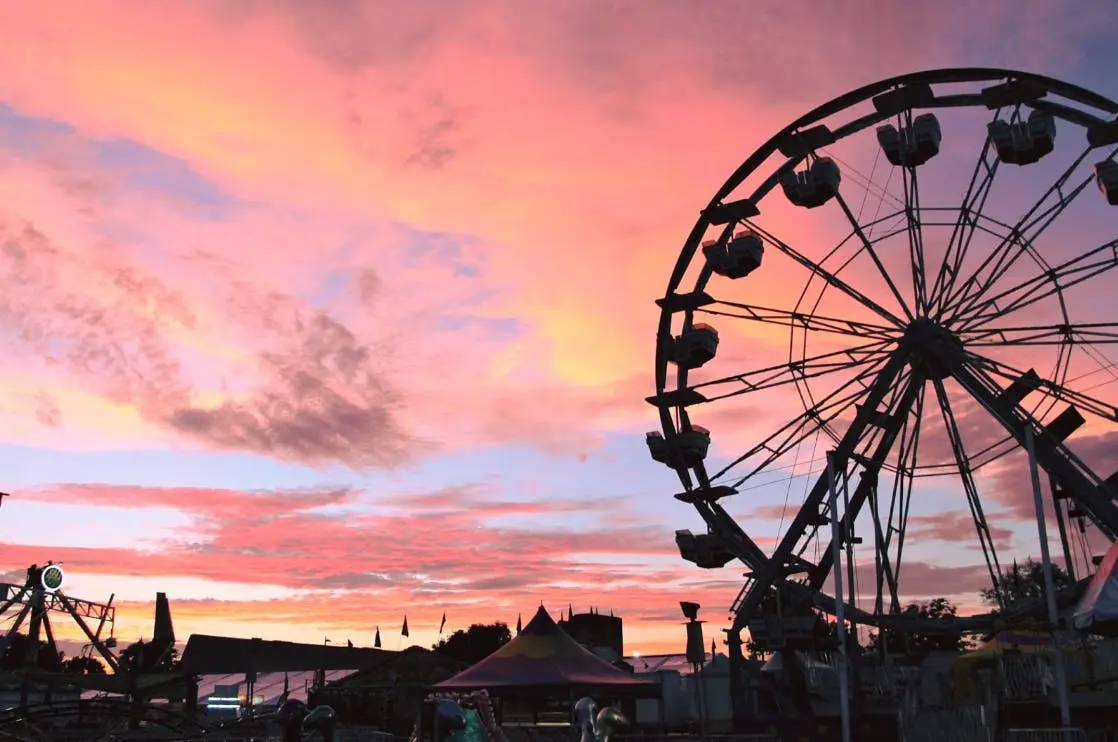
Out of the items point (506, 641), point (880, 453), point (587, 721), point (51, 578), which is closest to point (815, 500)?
point (880, 453)

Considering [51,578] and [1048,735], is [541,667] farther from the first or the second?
[51,578]

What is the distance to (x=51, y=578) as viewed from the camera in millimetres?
50844

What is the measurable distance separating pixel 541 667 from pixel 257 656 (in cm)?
1379

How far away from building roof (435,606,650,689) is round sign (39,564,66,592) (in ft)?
101

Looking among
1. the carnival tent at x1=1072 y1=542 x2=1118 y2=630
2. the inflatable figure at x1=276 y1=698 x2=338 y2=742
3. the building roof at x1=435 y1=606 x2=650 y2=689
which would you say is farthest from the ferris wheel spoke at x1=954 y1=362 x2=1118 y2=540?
the inflatable figure at x1=276 y1=698 x2=338 y2=742

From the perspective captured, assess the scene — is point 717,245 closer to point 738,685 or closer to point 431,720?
point 738,685

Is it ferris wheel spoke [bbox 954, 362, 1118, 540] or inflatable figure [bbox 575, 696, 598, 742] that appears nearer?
inflatable figure [bbox 575, 696, 598, 742]

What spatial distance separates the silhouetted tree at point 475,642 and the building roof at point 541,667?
76.5 meters

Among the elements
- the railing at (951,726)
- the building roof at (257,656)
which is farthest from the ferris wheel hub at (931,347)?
the building roof at (257,656)

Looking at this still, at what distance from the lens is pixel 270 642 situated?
38000mm

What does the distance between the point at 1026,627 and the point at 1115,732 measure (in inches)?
160

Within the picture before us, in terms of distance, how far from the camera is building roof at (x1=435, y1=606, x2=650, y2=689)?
27719 millimetres

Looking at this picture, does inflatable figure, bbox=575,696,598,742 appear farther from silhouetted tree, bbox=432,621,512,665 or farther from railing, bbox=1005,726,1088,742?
silhouetted tree, bbox=432,621,512,665

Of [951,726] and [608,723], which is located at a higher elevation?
[608,723]
